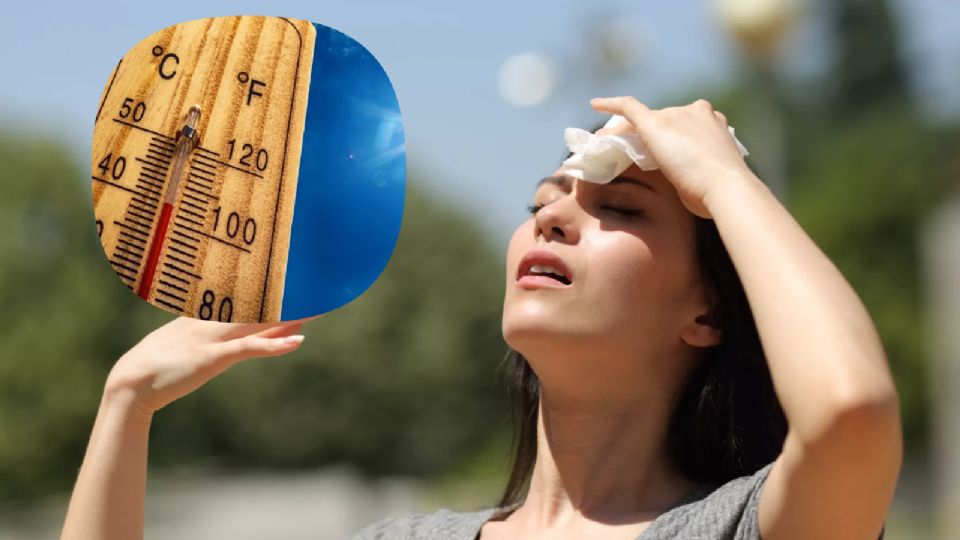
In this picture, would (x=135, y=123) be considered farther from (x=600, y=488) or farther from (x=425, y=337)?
(x=425, y=337)

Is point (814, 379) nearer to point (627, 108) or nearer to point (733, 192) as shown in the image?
point (733, 192)

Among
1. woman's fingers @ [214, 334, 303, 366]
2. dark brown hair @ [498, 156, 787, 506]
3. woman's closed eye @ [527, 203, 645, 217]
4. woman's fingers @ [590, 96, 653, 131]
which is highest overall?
woman's fingers @ [590, 96, 653, 131]

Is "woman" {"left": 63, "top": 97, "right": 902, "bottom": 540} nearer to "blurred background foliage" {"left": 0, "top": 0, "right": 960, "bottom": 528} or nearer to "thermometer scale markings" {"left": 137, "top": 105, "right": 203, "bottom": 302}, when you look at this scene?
"thermometer scale markings" {"left": 137, "top": 105, "right": 203, "bottom": 302}

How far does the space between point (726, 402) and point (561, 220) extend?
49 centimetres

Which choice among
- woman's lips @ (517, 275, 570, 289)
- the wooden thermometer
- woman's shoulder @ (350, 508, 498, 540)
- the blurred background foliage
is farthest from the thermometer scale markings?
the blurred background foliage

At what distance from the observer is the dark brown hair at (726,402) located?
253 centimetres

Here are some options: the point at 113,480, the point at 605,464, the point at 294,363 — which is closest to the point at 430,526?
the point at 605,464

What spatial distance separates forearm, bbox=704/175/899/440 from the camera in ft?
6.00

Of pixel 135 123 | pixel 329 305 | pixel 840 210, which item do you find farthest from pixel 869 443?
pixel 840 210

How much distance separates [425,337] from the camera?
27.8m

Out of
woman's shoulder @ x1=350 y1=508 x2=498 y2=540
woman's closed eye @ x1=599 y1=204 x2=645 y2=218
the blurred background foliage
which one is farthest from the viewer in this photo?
the blurred background foliage

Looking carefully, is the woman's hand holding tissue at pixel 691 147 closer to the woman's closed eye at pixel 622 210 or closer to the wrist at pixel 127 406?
the woman's closed eye at pixel 622 210

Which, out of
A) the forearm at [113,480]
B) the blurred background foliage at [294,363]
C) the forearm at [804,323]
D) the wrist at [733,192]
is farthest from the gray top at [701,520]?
the blurred background foliage at [294,363]

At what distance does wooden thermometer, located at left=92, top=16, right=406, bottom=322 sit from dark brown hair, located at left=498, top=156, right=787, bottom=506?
656 mm
